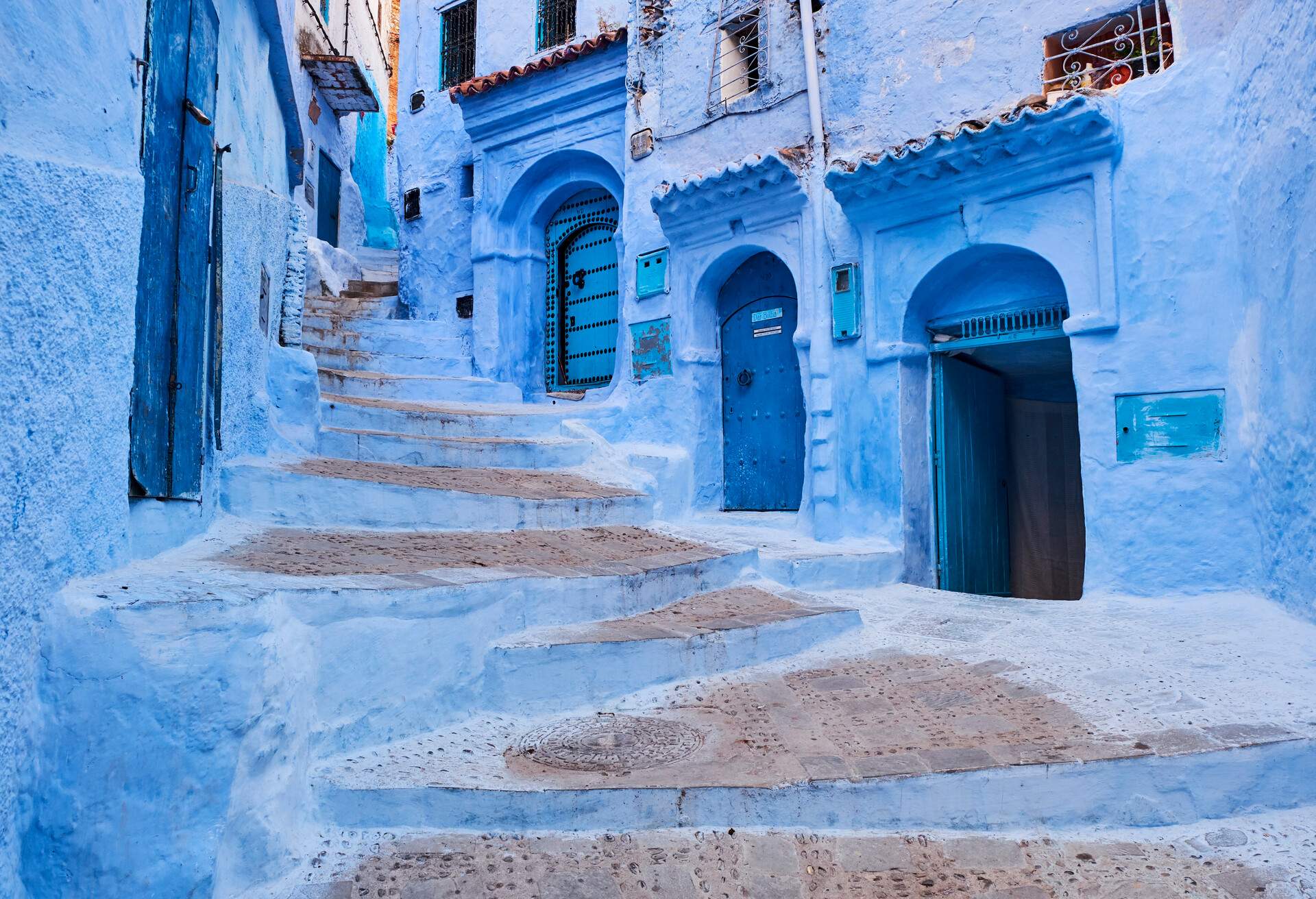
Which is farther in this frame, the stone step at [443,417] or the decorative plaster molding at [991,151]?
the stone step at [443,417]

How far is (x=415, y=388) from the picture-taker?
26.9 ft

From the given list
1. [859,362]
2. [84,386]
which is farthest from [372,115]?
[84,386]

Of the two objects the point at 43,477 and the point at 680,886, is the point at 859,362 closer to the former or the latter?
the point at 680,886

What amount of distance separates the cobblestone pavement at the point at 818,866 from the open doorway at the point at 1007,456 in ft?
14.4

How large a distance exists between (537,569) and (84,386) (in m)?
1.94

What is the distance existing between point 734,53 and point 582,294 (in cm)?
330

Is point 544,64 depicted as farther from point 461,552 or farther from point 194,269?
point 461,552

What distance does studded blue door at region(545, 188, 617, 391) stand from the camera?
33.0 ft

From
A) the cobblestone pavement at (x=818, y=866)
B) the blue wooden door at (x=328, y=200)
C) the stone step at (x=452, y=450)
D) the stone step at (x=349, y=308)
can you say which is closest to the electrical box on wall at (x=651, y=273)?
the stone step at (x=452, y=450)

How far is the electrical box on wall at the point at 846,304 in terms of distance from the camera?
7.08 metres

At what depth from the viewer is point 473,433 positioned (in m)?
6.92

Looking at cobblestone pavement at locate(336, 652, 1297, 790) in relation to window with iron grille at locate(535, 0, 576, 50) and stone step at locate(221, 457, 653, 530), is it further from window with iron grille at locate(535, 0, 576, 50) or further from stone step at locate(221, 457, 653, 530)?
window with iron grille at locate(535, 0, 576, 50)

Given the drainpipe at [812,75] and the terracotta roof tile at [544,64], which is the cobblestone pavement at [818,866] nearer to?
the drainpipe at [812,75]

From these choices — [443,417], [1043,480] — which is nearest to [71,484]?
[443,417]
